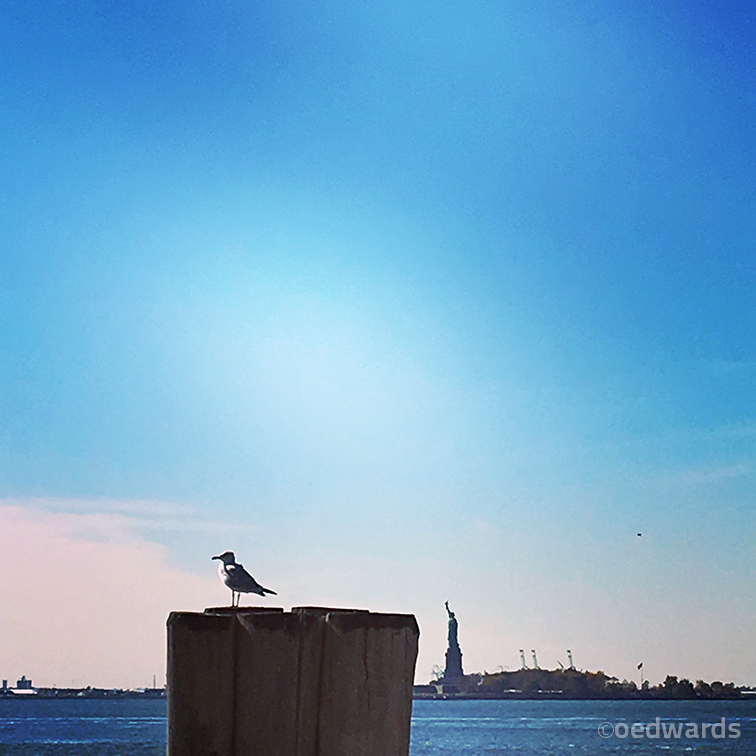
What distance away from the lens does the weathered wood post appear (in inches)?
87.3

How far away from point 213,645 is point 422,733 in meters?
112

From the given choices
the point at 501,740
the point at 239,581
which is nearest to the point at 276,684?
the point at 239,581

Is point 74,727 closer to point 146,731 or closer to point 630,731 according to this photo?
point 146,731

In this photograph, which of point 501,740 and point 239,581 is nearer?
point 239,581

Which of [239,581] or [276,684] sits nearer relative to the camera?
[276,684]

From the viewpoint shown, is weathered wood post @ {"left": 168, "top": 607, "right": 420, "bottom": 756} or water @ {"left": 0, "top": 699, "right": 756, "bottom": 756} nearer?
weathered wood post @ {"left": 168, "top": 607, "right": 420, "bottom": 756}

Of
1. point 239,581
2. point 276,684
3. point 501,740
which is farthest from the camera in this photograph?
point 501,740

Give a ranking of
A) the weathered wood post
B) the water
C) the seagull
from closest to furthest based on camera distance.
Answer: the weathered wood post
the seagull
the water

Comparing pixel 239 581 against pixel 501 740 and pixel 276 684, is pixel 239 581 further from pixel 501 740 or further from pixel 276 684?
pixel 501 740

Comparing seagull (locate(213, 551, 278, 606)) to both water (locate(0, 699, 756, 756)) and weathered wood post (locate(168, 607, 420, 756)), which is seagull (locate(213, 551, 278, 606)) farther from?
water (locate(0, 699, 756, 756))

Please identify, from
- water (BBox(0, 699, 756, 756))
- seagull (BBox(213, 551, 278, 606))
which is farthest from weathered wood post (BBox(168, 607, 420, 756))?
water (BBox(0, 699, 756, 756))

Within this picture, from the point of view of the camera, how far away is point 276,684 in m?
2.21

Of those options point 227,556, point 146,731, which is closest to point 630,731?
point 146,731

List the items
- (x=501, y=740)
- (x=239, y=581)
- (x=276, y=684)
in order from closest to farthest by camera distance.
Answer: (x=276, y=684)
(x=239, y=581)
(x=501, y=740)
